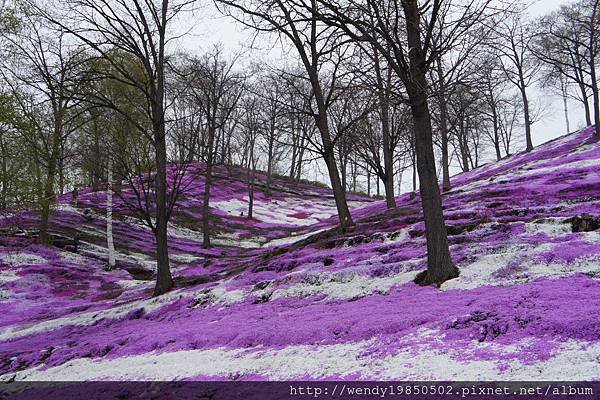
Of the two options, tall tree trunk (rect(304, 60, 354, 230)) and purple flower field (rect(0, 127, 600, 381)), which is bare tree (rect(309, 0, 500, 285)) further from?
tall tree trunk (rect(304, 60, 354, 230))

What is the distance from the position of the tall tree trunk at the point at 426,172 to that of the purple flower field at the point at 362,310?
0.40 meters

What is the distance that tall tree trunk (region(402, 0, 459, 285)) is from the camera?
26.2 feet

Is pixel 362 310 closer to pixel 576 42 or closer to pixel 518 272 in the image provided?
pixel 518 272

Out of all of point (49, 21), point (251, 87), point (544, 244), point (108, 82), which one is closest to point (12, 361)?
point (49, 21)

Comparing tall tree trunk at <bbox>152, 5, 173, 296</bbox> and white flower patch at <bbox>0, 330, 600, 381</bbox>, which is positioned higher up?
tall tree trunk at <bbox>152, 5, 173, 296</bbox>

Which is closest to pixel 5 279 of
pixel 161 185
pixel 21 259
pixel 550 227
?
pixel 21 259

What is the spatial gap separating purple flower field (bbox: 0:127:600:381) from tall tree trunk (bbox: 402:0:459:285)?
398mm

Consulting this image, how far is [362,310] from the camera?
7.46m

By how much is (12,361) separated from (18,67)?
724 inches

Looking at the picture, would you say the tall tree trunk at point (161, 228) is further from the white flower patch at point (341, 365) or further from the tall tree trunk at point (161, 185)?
the white flower patch at point (341, 365)

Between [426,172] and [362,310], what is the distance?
3.05 m

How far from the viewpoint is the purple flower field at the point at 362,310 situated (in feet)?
15.9

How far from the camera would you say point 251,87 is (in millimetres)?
32938

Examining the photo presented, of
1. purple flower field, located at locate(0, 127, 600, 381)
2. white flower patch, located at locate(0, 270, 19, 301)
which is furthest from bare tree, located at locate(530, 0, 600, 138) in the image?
white flower patch, located at locate(0, 270, 19, 301)
